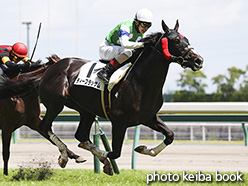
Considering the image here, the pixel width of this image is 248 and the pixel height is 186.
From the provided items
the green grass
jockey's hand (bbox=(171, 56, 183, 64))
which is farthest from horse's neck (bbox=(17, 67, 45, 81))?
jockey's hand (bbox=(171, 56, 183, 64))

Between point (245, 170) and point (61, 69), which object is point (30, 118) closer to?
point (61, 69)

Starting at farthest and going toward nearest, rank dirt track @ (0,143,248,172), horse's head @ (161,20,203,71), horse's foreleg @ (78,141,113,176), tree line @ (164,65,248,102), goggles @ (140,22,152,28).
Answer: tree line @ (164,65,248,102), dirt track @ (0,143,248,172), horse's foreleg @ (78,141,113,176), goggles @ (140,22,152,28), horse's head @ (161,20,203,71)

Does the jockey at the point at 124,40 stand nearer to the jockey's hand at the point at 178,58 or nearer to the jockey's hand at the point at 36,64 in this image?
the jockey's hand at the point at 178,58

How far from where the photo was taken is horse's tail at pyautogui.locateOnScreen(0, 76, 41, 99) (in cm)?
832

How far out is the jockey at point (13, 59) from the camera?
8.35 meters

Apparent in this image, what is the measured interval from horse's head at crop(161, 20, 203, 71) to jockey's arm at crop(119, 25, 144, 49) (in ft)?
Answer: 1.14

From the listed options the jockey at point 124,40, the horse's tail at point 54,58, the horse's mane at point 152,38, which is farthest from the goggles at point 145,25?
the horse's tail at point 54,58

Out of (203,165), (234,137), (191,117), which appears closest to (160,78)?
(203,165)

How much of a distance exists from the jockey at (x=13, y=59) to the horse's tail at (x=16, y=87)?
0.57ft

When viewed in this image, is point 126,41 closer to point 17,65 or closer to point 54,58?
point 54,58

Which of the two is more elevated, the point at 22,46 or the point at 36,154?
the point at 22,46

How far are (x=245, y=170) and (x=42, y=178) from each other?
3284 mm

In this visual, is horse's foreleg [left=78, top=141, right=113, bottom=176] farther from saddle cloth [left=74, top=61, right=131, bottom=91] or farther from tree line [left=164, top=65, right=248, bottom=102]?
tree line [left=164, top=65, right=248, bottom=102]

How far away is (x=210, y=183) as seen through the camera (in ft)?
23.3
